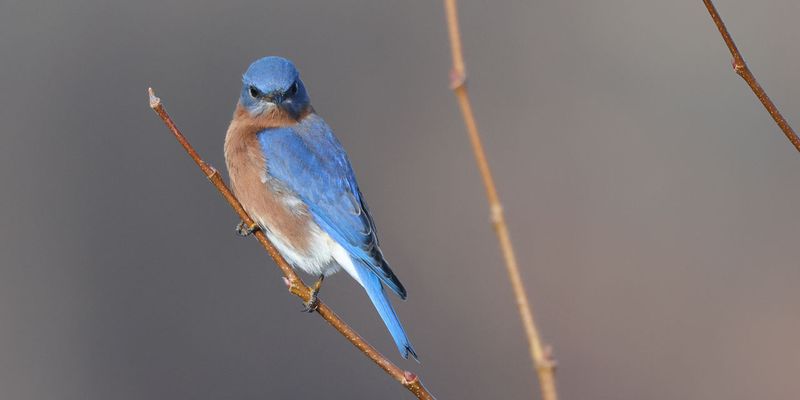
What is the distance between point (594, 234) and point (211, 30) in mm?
3042

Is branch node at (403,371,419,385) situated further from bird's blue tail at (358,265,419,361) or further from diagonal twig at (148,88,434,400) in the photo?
bird's blue tail at (358,265,419,361)

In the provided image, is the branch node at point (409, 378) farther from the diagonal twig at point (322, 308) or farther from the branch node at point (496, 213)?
the branch node at point (496, 213)

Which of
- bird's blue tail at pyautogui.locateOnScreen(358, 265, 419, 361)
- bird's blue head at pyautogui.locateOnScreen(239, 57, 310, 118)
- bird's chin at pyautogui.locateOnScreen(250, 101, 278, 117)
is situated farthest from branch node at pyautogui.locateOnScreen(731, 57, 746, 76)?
bird's chin at pyautogui.locateOnScreen(250, 101, 278, 117)

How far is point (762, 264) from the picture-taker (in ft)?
23.0

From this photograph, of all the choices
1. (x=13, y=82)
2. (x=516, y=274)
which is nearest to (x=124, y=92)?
(x=13, y=82)

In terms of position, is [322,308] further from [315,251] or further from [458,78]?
[458,78]

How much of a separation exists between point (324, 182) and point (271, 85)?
1.25 ft

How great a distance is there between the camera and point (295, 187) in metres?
3.71

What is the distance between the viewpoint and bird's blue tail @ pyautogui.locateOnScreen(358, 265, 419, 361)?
319cm

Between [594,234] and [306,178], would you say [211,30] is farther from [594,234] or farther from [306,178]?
[306,178]

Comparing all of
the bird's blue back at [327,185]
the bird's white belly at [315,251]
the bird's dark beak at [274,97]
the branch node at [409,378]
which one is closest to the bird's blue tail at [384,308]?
the bird's blue back at [327,185]

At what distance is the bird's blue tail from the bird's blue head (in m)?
0.67

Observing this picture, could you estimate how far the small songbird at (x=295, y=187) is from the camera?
12.0 ft

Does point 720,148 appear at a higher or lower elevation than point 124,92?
higher
